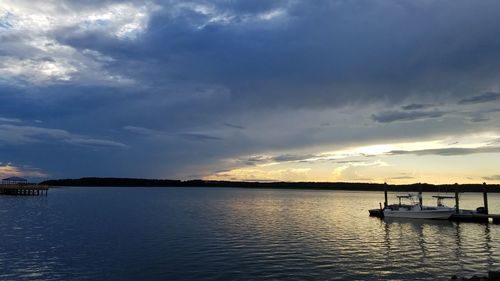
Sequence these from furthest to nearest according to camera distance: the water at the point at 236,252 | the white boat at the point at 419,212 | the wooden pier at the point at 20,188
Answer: the wooden pier at the point at 20,188 → the white boat at the point at 419,212 → the water at the point at 236,252

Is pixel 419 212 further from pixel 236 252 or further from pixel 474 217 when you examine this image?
pixel 236 252

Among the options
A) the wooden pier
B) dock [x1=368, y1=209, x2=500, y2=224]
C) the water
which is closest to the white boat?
dock [x1=368, y1=209, x2=500, y2=224]

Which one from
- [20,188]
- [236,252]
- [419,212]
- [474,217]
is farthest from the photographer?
[20,188]

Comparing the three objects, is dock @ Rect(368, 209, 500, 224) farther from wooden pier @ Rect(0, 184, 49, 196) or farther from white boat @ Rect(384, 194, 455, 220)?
wooden pier @ Rect(0, 184, 49, 196)

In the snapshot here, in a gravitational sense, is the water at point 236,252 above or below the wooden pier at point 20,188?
below

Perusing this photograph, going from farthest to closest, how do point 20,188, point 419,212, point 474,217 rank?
point 20,188 → point 419,212 → point 474,217

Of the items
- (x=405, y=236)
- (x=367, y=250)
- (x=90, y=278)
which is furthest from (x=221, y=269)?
(x=405, y=236)

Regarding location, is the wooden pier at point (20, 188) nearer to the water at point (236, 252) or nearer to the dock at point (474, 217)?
the water at point (236, 252)

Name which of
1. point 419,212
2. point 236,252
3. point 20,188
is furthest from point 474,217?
point 20,188

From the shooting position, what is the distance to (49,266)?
92.9 ft

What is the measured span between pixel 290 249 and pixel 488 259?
16327 millimetres

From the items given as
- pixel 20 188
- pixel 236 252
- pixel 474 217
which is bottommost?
pixel 236 252

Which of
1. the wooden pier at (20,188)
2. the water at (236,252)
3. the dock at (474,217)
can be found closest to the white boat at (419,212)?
the dock at (474,217)

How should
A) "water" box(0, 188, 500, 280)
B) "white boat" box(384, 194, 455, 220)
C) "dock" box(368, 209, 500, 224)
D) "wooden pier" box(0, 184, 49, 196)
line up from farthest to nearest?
1. "wooden pier" box(0, 184, 49, 196)
2. "white boat" box(384, 194, 455, 220)
3. "dock" box(368, 209, 500, 224)
4. "water" box(0, 188, 500, 280)
